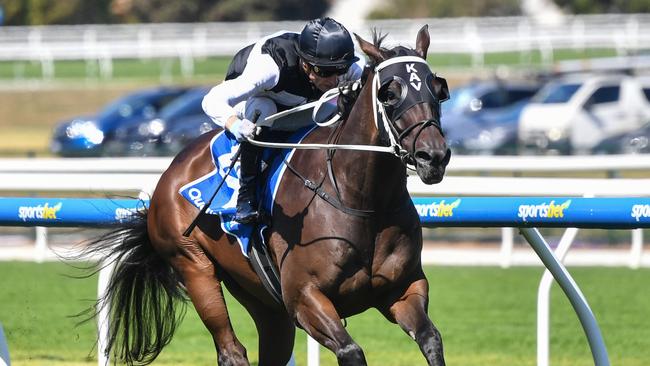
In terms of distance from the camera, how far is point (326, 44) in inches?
195

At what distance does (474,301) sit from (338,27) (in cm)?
505

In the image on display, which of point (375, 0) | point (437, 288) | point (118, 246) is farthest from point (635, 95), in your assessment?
Answer: point (375, 0)

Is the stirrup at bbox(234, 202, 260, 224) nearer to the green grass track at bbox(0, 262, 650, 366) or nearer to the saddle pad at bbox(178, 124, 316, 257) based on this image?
the saddle pad at bbox(178, 124, 316, 257)

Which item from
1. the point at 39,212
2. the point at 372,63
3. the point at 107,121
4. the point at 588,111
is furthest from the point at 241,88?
the point at 107,121

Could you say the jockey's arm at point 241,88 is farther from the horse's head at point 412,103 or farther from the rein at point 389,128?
the horse's head at point 412,103

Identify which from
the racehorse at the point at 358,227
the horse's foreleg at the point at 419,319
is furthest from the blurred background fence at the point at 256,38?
the horse's foreleg at the point at 419,319

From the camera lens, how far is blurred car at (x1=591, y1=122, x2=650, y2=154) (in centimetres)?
1604

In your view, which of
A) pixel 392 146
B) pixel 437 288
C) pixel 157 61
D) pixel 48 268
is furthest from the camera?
pixel 157 61

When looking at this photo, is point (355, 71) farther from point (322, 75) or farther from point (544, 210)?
point (544, 210)

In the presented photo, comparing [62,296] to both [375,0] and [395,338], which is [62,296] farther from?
[375,0]

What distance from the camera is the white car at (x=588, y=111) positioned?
22.7m

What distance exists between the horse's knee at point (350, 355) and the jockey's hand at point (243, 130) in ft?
3.13

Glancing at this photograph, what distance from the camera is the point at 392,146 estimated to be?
14.9 feet

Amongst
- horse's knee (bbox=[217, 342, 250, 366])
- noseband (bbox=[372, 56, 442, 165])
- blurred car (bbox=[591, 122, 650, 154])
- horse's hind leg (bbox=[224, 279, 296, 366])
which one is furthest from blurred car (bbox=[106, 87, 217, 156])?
noseband (bbox=[372, 56, 442, 165])
